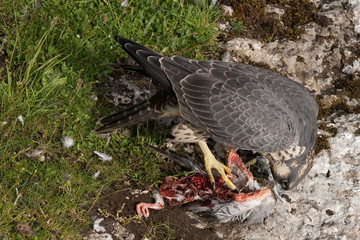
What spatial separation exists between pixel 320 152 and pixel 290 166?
2.24 feet

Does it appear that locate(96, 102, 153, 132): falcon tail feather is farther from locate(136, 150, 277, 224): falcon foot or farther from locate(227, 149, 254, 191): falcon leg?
locate(227, 149, 254, 191): falcon leg

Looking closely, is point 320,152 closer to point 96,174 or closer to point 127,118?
point 127,118

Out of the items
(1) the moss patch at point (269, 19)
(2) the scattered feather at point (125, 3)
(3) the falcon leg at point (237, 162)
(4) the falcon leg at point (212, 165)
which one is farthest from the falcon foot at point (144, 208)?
(1) the moss patch at point (269, 19)

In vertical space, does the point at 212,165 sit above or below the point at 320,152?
below

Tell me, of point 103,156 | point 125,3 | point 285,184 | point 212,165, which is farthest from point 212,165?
point 125,3

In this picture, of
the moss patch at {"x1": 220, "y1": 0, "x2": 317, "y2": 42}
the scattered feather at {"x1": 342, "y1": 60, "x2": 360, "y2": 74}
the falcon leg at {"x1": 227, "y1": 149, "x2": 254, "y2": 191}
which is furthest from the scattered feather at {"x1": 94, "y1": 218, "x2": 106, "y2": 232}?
the scattered feather at {"x1": 342, "y1": 60, "x2": 360, "y2": 74}

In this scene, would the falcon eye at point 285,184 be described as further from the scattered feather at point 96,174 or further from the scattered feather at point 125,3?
the scattered feather at point 125,3

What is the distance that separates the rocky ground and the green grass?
11.8 inches

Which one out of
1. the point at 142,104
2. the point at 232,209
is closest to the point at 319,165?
the point at 232,209

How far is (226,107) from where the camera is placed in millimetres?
4398

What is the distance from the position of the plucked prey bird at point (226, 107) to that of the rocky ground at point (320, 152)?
45 cm

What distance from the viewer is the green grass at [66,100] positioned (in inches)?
158

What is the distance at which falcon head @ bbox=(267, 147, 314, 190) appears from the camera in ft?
15.8

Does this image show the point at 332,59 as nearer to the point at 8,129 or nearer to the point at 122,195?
the point at 122,195
